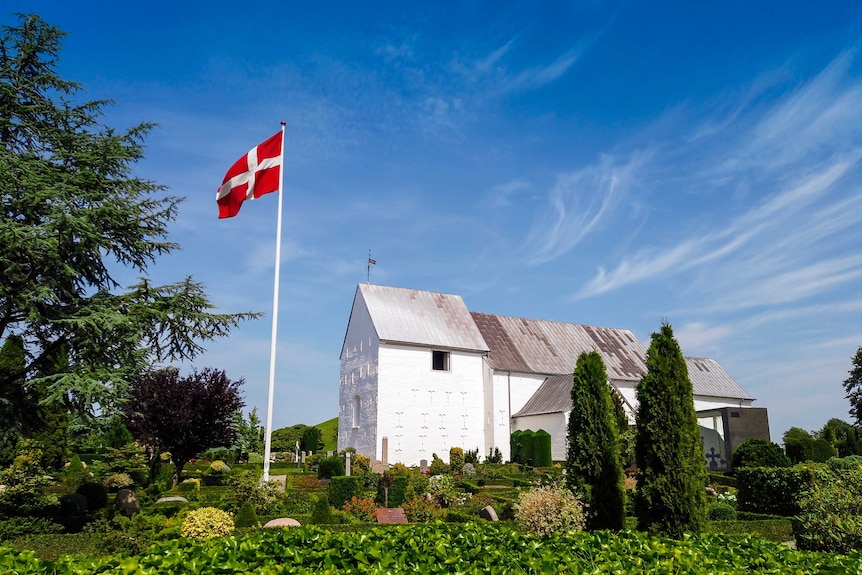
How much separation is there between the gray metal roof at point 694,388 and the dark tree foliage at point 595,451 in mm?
17716

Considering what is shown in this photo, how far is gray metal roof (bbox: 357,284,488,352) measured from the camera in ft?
95.2

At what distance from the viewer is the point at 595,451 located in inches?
385

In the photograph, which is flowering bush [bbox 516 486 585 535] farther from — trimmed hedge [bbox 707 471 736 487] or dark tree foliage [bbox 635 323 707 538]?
trimmed hedge [bbox 707 471 736 487]

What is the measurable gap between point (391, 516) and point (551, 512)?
6050mm

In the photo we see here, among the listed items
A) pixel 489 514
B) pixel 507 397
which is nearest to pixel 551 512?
pixel 489 514

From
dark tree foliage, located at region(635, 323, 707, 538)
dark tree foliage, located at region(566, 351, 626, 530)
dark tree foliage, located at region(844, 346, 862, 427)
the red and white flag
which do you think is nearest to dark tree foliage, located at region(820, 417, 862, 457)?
dark tree foliage, located at region(844, 346, 862, 427)

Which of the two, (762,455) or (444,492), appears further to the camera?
(762,455)

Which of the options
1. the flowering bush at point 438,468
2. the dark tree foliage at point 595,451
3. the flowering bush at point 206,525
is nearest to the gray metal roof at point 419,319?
the flowering bush at point 438,468

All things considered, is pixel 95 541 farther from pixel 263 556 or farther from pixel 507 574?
pixel 507 574

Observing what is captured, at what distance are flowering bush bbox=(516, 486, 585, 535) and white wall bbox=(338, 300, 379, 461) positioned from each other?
17.7 m

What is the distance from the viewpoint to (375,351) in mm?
28328

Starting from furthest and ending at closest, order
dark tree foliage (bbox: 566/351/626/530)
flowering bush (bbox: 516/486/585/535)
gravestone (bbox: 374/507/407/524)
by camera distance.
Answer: gravestone (bbox: 374/507/407/524) → dark tree foliage (bbox: 566/351/626/530) → flowering bush (bbox: 516/486/585/535)

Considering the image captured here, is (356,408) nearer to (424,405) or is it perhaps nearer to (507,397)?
(424,405)

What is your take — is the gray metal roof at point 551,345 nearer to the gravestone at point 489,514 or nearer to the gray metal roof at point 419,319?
the gray metal roof at point 419,319
